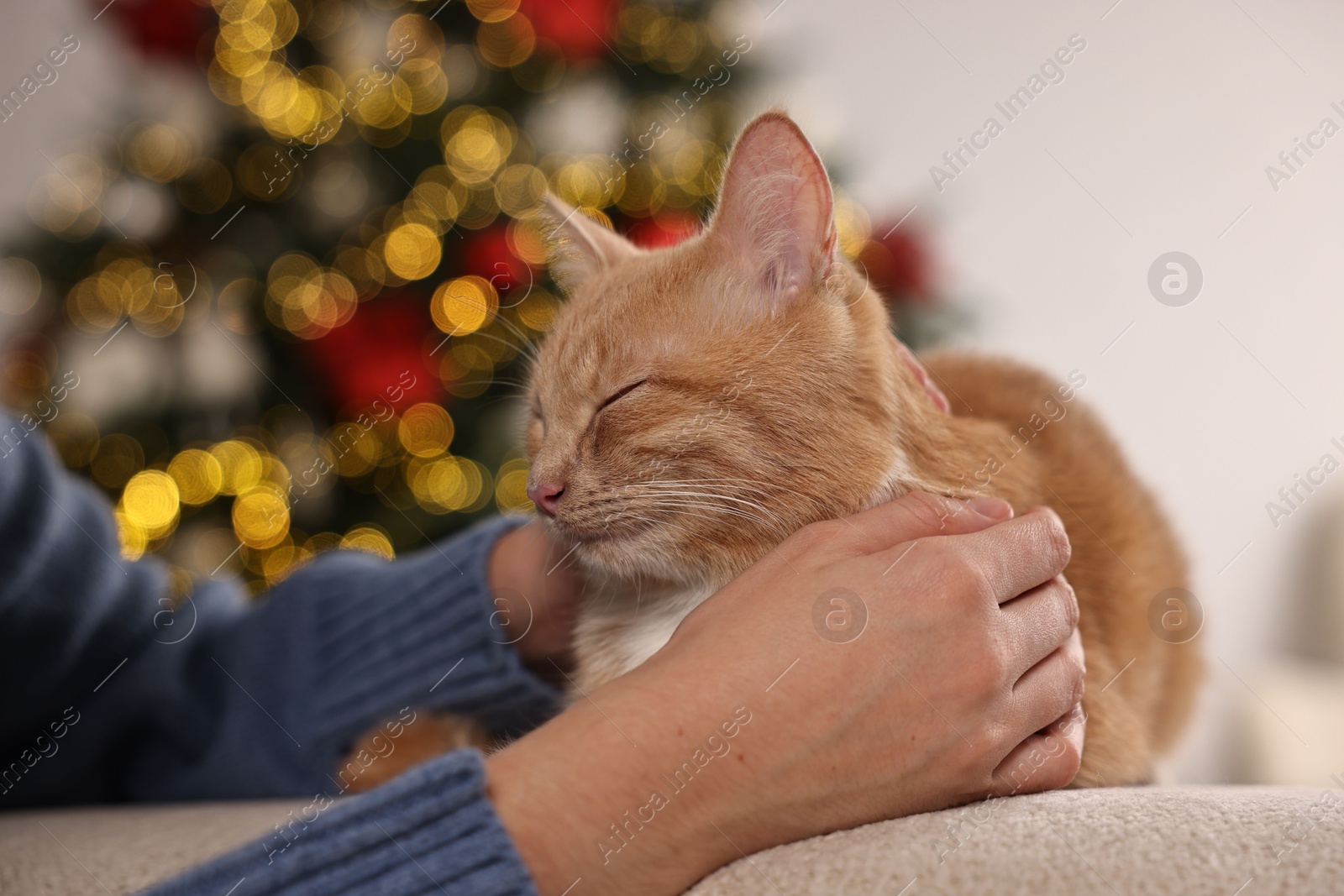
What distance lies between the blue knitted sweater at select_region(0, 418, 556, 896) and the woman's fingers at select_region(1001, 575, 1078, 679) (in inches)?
25.2

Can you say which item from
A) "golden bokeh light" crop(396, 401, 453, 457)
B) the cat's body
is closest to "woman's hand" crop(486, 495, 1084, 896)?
the cat's body

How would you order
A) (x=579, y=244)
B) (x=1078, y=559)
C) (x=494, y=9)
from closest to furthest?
(x=1078, y=559) → (x=579, y=244) → (x=494, y=9)

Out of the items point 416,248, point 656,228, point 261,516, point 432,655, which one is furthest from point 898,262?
point 261,516

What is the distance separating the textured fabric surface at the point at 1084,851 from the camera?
521 millimetres

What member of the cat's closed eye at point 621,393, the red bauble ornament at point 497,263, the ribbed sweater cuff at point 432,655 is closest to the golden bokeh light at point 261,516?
the red bauble ornament at point 497,263

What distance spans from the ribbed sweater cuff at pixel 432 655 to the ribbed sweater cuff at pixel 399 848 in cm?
50

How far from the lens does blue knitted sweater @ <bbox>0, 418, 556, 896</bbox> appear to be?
3.81 ft

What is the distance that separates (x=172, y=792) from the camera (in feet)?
4.38

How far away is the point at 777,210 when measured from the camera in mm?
822

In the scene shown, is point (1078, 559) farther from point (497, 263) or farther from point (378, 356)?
point (378, 356)

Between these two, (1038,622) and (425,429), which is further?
(425,429)

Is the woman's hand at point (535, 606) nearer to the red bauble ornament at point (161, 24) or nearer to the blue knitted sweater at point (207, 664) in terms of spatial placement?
the blue knitted sweater at point (207, 664)

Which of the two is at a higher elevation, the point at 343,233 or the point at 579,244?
the point at 579,244

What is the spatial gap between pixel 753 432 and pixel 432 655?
0.61 meters
